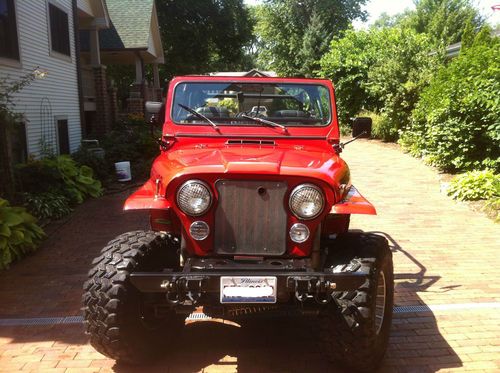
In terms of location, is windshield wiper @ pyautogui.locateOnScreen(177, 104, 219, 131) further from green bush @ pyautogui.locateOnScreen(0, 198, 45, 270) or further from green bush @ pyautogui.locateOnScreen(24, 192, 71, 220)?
green bush @ pyautogui.locateOnScreen(24, 192, 71, 220)

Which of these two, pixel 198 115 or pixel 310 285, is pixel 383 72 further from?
pixel 310 285

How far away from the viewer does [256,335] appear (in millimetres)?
3924

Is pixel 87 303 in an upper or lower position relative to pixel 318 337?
upper

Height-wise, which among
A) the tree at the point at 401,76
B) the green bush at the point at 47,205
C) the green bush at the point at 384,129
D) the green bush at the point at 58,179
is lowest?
the green bush at the point at 47,205

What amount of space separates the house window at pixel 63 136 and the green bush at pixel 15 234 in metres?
5.69

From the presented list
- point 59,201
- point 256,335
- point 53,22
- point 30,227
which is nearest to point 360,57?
point 53,22

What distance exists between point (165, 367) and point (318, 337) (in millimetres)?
1077

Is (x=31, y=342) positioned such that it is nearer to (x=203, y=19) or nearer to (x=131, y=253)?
(x=131, y=253)

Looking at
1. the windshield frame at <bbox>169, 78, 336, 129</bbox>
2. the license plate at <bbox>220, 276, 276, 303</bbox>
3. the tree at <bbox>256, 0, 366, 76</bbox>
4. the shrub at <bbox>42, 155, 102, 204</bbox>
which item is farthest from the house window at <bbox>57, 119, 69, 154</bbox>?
the tree at <bbox>256, 0, 366, 76</bbox>

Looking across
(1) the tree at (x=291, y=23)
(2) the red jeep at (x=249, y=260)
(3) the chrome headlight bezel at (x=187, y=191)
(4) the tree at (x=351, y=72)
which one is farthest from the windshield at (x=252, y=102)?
(1) the tree at (x=291, y=23)

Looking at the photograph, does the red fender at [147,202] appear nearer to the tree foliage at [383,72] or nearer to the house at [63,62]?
the house at [63,62]

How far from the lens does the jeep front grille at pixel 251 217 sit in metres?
3.06

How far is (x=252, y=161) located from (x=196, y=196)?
41 centimetres

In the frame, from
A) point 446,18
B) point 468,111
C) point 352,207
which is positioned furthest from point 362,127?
point 446,18
